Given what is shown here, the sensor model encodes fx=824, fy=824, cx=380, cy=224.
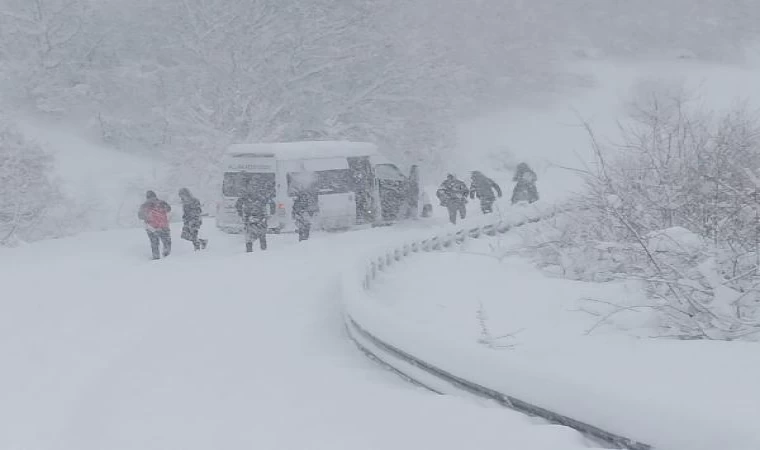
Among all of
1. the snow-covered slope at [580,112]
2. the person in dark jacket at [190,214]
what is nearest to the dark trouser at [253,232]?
the person in dark jacket at [190,214]

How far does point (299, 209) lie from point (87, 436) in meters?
10.9

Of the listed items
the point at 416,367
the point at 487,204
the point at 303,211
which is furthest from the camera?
the point at 487,204

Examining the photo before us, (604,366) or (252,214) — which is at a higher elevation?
(252,214)

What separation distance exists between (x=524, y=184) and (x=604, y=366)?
15.2m

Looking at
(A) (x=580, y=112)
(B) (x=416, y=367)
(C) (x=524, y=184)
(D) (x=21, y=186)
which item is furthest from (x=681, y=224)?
(A) (x=580, y=112)

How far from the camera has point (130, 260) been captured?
15.8 m

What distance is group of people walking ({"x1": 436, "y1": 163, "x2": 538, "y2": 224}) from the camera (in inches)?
738

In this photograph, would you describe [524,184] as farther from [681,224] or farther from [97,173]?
[97,173]

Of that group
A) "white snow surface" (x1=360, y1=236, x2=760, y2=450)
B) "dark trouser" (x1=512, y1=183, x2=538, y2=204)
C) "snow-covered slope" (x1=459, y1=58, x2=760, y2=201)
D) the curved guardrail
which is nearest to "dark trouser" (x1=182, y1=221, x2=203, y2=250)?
the curved guardrail

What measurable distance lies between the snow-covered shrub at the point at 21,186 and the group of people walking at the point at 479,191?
33.4 feet

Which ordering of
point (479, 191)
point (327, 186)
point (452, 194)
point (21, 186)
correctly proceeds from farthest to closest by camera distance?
point (21, 186)
point (479, 191)
point (452, 194)
point (327, 186)

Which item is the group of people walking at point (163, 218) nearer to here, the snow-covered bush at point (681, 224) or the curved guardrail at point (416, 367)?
the curved guardrail at point (416, 367)

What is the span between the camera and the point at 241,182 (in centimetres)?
1755

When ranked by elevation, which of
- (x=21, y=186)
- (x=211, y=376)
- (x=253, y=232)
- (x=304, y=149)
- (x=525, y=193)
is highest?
(x=304, y=149)
